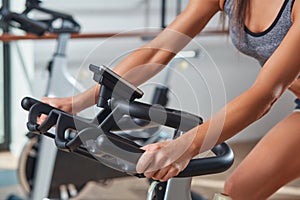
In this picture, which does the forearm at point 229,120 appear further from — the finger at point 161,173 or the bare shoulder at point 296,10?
the bare shoulder at point 296,10

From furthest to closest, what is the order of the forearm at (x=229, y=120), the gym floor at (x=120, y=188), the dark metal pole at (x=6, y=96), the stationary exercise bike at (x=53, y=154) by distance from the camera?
the dark metal pole at (x=6, y=96)
the gym floor at (x=120, y=188)
the stationary exercise bike at (x=53, y=154)
the forearm at (x=229, y=120)

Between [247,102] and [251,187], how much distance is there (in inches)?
19.0

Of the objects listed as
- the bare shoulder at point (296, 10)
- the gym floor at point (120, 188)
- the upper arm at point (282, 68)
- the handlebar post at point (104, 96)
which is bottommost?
the gym floor at point (120, 188)

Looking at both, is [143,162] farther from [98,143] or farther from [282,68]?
[282,68]

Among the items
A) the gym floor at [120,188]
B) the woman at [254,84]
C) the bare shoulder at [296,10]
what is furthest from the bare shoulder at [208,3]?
the gym floor at [120,188]

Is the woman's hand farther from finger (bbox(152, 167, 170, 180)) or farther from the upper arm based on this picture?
the upper arm

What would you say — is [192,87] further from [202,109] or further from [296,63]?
[296,63]

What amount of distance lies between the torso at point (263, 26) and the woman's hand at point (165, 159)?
1.61 feet

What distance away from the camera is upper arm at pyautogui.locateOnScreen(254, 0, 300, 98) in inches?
39.8

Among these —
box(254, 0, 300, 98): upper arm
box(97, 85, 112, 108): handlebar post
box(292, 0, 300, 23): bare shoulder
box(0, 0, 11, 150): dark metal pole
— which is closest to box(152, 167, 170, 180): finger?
box(97, 85, 112, 108): handlebar post

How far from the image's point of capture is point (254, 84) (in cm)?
102

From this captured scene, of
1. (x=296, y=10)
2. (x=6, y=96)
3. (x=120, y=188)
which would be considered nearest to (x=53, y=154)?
(x=120, y=188)

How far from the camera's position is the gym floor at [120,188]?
3.18 m

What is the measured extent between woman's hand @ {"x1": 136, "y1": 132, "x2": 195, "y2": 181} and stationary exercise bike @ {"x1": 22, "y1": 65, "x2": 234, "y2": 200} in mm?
16
